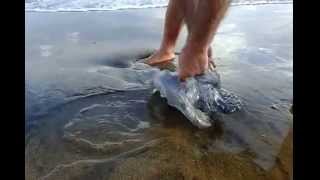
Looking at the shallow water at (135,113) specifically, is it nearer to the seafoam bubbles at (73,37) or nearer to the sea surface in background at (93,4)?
the seafoam bubbles at (73,37)

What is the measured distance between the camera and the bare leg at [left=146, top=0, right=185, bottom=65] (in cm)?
318

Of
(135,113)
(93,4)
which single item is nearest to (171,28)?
(135,113)

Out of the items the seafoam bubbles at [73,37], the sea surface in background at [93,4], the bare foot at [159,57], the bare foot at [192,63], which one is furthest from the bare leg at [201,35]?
the sea surface in background at [93,4]

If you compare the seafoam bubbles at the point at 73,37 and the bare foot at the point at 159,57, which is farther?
the seafoam bubbles at the point at 73,37

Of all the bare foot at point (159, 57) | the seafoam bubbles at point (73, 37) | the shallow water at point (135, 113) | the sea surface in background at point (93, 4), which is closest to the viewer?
the shallow water at point (135, 113)

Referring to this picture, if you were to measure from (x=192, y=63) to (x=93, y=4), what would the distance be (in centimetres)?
265

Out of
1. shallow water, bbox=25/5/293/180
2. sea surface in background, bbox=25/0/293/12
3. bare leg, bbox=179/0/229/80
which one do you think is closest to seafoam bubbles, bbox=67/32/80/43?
shallow water, bbox=25/5/293/180

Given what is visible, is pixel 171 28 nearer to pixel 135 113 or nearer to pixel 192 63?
pixel 192 63

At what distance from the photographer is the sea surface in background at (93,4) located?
14.8 ft

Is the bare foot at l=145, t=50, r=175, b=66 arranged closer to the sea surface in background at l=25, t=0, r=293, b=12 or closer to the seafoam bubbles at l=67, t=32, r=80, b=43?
the seafoam bubbles at l=67, t=32, r=80, b=43

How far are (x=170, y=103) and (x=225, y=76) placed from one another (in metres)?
0.61

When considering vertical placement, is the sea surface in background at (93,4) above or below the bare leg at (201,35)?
above

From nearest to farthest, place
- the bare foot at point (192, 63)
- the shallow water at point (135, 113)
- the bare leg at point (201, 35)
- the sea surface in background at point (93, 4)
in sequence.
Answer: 1. the shallow water at point (135, 113)
2. the bare leg at point (201, 35)
3. the bare foot at point (192, 63)
4. the sea surface in background at point (93, 4)

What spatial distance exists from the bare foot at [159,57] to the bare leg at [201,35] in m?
0.62
